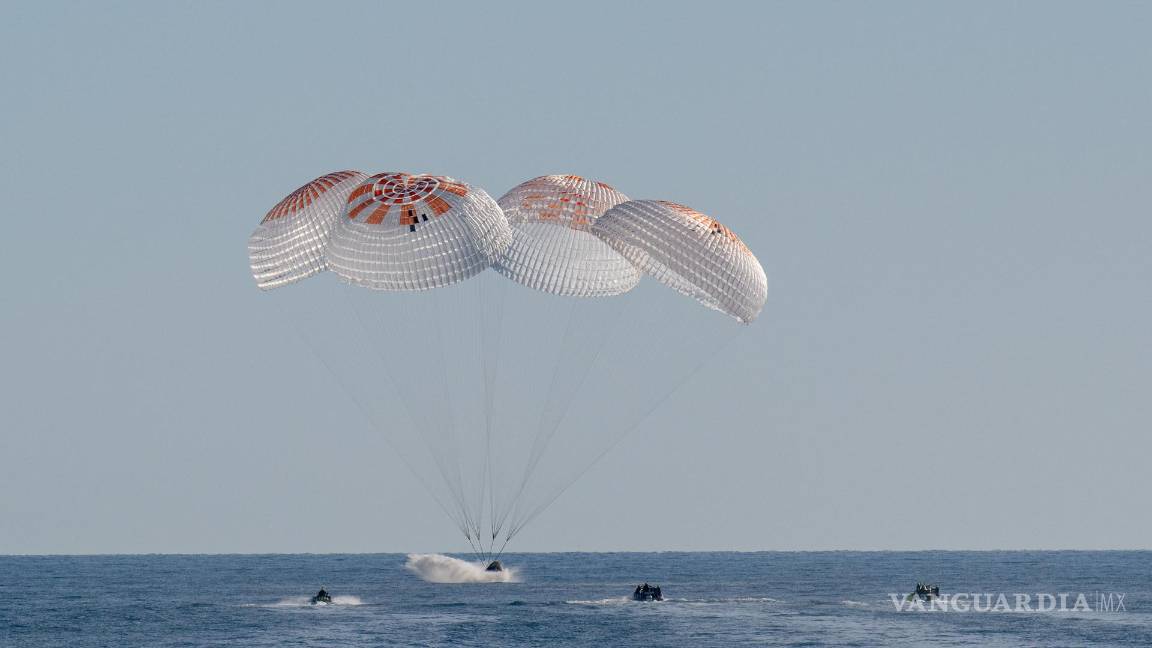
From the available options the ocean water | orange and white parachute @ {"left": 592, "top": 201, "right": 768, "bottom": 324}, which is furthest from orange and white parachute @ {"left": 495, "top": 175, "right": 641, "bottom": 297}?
the ocean water

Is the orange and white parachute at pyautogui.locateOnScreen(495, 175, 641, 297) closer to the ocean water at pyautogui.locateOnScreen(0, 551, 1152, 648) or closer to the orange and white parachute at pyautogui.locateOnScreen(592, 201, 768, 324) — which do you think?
the orange and white parachute at pyautogui.locateOnScreen(592, 201, 768, 324)

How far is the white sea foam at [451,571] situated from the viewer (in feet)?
257

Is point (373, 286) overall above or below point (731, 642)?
above

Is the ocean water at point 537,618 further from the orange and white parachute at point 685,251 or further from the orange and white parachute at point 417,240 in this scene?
the orange and white parachute at point 417,240

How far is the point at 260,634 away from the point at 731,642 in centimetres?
1361

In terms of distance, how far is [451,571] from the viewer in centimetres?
8069

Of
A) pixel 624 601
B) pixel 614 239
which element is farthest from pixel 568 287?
pixel 624 601

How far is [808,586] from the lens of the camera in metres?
83.1

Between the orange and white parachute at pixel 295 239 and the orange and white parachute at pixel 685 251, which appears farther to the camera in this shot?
the orange and white parachute at pixel 295 239

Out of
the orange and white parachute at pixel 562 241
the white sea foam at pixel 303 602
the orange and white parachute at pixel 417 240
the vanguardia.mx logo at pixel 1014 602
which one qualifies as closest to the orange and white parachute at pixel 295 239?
the orange and white parachute at pixel 417 240

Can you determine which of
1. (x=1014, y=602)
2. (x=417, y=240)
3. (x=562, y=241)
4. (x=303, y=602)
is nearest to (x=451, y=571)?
(x=303, y=602)

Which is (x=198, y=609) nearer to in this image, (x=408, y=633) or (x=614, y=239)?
(x=408, y=633)

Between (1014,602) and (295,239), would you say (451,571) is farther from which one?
(295,239)

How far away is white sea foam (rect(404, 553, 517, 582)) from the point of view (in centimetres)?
7825
